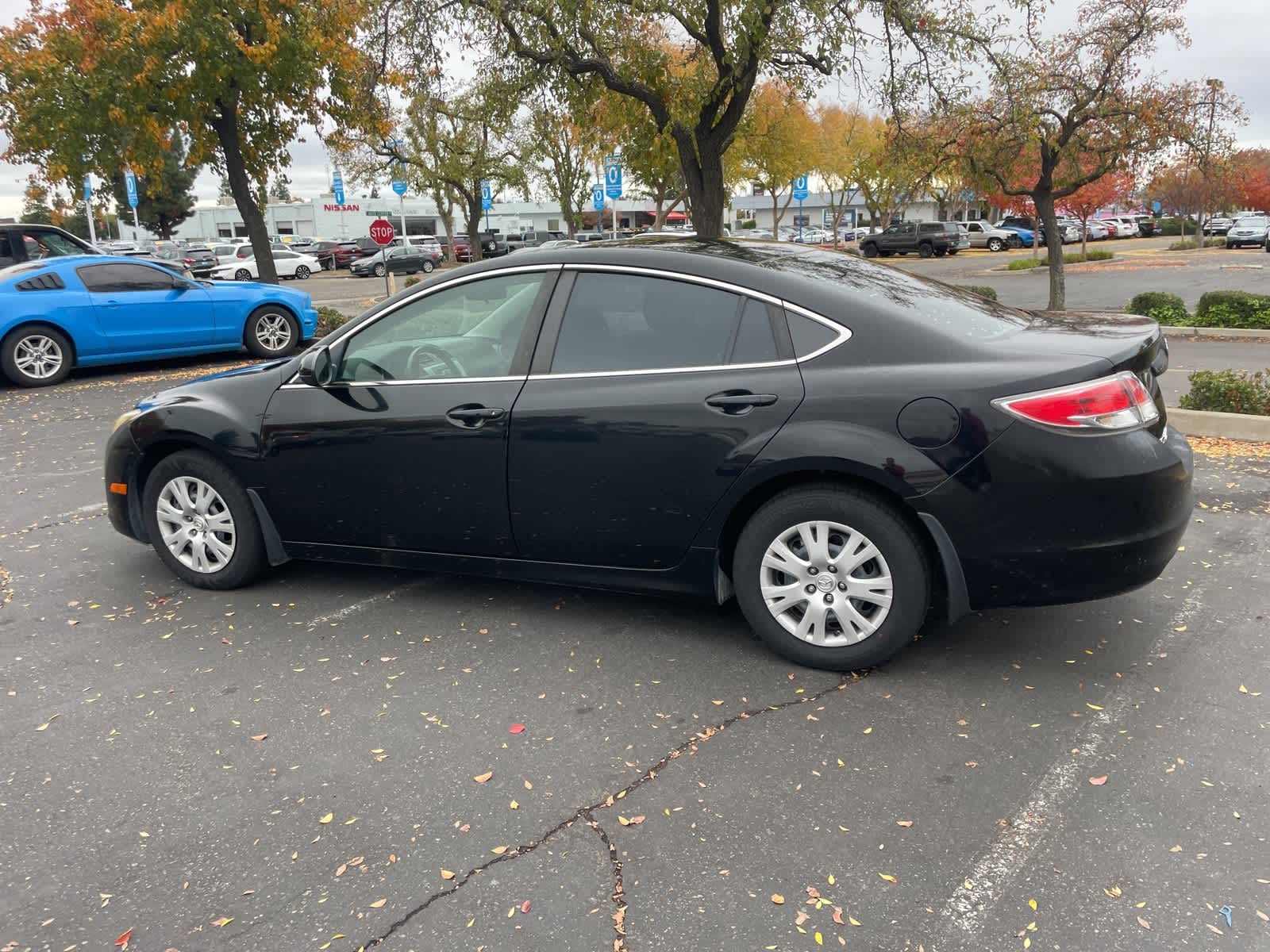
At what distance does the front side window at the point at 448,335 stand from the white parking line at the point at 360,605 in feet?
3.51

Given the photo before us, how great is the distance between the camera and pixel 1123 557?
3.41 m

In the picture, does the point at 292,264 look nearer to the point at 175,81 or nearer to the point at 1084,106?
the point at 175,81

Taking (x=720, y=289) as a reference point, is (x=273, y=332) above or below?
below

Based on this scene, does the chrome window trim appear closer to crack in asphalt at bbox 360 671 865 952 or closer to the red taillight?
the red taillight

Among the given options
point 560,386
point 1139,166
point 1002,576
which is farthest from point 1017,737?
point 1139,166

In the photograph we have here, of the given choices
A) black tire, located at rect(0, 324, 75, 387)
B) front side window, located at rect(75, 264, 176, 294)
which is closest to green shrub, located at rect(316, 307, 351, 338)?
front side window, located at rect(75, 264, 176, 294)

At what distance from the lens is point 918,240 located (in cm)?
4444

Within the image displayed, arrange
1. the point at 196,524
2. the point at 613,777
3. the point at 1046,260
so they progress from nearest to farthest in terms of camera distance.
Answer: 1. the point at 613,777
2. the point at 196,524
3. the point at 1046,260

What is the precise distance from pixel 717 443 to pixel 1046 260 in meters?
35.8

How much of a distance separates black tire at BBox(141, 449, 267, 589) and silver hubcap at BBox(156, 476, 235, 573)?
0.02 m

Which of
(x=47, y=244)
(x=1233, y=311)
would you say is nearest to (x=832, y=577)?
(x=1233, y=311)

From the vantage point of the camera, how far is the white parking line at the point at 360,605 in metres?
4.46

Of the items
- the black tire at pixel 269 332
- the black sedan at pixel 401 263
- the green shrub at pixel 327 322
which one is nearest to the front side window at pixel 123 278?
the black tire at pixel 269 332

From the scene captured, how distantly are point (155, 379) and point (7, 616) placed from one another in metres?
8.29
